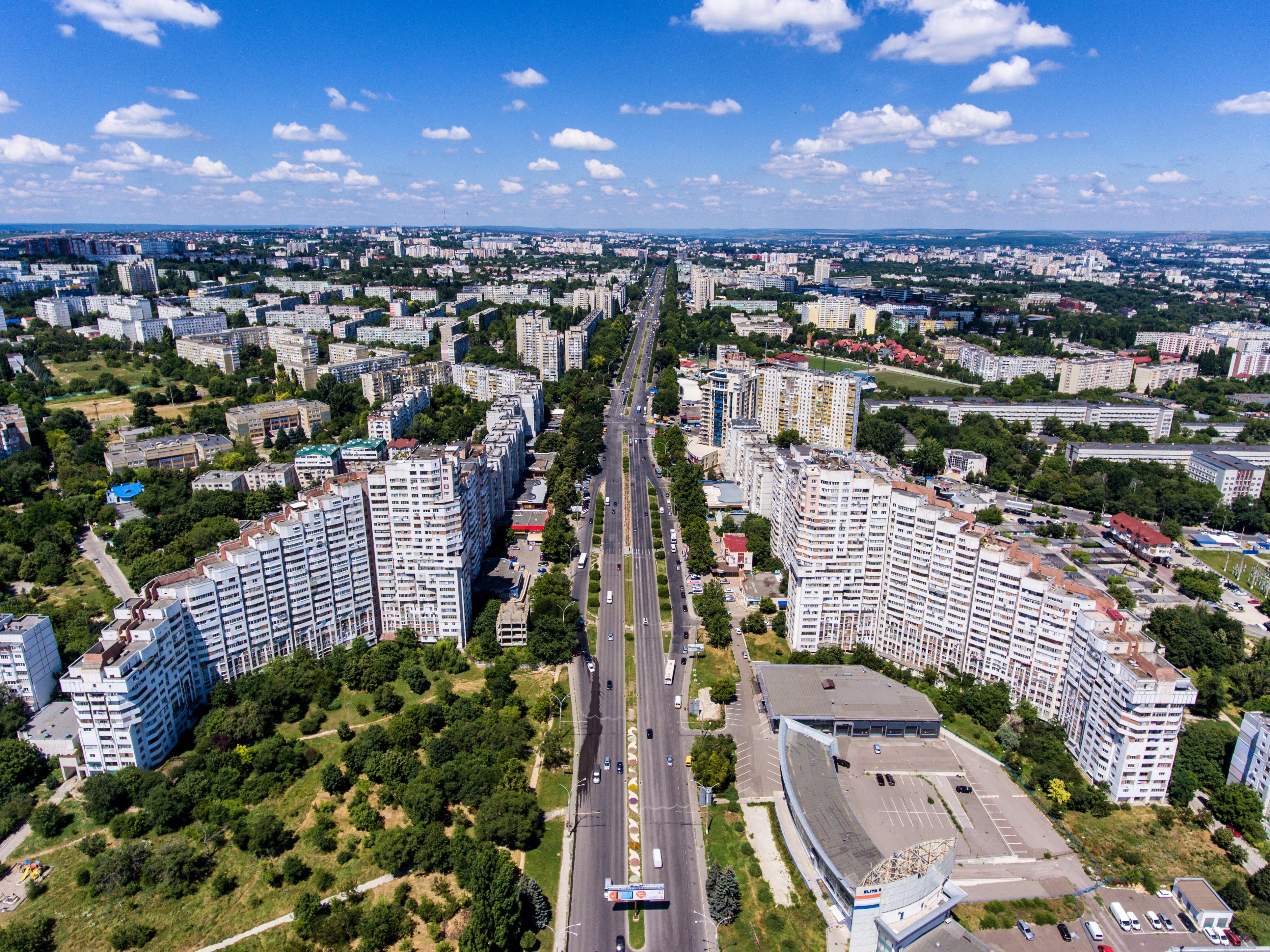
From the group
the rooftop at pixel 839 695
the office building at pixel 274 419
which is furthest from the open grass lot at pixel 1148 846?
the office building at pixel 274 419

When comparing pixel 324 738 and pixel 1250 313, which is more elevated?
pixel 1250 313

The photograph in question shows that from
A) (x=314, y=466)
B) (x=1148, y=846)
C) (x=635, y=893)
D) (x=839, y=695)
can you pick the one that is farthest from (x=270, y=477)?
(x=1148, y=846)

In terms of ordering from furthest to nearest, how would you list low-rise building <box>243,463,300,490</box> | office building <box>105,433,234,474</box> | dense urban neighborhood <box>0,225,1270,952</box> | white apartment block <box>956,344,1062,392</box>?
white apartment block <box>956,344,1062,392</box>, office building <box>105,433,234,474</box>, low-rise building <box>243,463,300,490</box>, dense urban neighborhood <box>0,225,1270,952</box>

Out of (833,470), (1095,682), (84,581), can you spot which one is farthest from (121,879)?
(1095,682)

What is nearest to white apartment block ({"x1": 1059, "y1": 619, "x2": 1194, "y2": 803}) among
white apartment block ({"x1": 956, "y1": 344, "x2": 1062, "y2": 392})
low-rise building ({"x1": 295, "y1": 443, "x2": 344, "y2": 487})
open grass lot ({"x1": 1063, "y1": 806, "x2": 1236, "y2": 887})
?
open grass lot ({"x1": 1063, "y1": 806, "x2": 1236, "y2": 887})

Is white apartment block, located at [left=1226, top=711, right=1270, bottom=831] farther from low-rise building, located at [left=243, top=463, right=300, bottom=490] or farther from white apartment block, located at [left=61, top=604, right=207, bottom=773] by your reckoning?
low-rise building, located at [left=243, top=463, right=300, bottom=490]

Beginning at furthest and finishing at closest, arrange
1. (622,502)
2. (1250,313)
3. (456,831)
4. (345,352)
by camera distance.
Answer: (1250,313), (345,352), (622,502), (456,831)

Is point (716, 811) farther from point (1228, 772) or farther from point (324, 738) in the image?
point (1228, 772)
